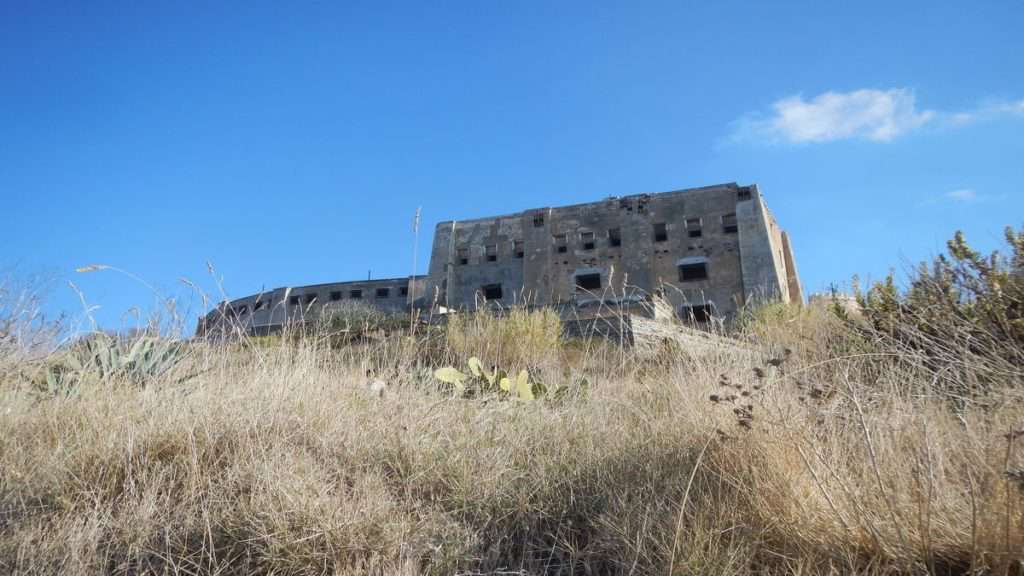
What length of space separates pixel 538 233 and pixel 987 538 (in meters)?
23.1

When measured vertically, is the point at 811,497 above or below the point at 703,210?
below

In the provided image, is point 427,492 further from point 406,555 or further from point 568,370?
point 568,370

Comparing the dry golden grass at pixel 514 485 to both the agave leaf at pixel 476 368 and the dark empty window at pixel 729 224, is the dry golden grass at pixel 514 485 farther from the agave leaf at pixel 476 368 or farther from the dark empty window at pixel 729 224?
the dark empty window at pixel 729 224

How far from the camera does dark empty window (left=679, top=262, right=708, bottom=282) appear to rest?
22.4 m

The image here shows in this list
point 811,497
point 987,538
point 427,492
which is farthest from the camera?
point 427,492

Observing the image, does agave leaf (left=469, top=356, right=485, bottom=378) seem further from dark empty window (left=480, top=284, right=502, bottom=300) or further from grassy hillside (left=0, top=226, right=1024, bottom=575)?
dark empty window (left=480, top=284, right=502, bottom=300)

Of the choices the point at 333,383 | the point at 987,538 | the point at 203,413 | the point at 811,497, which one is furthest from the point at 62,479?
the point at 987,538

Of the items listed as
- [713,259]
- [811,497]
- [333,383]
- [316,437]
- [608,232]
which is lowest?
[811,497]

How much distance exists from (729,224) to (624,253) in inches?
156

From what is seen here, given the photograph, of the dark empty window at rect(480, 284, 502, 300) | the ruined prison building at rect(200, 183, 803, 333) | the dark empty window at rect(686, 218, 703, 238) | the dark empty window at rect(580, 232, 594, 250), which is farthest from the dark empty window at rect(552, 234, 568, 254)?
the dark empty window at rect(686, 218, 703, 238)

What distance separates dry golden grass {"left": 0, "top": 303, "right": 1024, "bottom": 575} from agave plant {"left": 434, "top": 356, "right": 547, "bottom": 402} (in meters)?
0.95

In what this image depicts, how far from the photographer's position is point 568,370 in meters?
7.42

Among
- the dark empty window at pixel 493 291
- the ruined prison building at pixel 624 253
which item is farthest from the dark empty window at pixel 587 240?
the dark empty window at pixel 493 291

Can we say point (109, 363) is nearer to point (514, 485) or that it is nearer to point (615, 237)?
point (514, 485)
